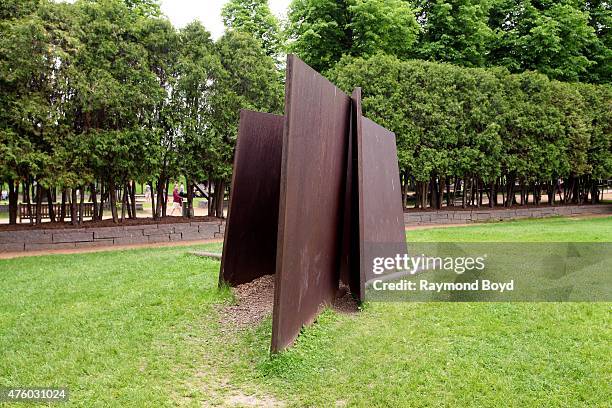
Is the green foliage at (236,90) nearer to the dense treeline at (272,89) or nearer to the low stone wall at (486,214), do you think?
the dense treeline at (272,89)

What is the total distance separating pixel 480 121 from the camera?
63.9 ft

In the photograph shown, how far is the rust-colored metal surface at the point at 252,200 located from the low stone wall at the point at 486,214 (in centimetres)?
1130

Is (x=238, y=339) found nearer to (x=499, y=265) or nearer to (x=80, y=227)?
(x=499, y=265)

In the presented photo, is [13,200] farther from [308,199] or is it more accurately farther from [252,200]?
[308,199]

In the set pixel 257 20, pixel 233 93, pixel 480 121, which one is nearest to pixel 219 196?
pixel 233 93

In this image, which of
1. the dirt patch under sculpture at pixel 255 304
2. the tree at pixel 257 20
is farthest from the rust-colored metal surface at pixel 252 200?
the tree at pixel 257 20

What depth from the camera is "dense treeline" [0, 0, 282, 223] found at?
1162 cm

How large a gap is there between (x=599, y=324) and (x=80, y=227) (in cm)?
1169

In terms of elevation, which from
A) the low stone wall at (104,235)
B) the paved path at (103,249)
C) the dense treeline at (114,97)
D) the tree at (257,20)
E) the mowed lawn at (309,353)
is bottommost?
the mowed lawn at (309,353)

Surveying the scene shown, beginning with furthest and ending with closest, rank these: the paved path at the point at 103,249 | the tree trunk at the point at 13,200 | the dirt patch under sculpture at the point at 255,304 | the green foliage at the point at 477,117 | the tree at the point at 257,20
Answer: the tree at the point at 257,20 < the green foliage at the point at 477,117 < the tree trunk at the point at 13,200 < the paved path at the point at 103,249 < the dirt patch under sculpture at the point at 255,304

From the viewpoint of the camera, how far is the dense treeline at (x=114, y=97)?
1162 centimetres

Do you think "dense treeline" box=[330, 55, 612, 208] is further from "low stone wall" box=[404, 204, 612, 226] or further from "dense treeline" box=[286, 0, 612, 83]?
"dense treeline" box=[286, 0, 612, 83]

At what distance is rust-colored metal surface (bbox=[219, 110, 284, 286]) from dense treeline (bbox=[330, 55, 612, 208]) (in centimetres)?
1104

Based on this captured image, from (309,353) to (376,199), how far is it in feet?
10.1
